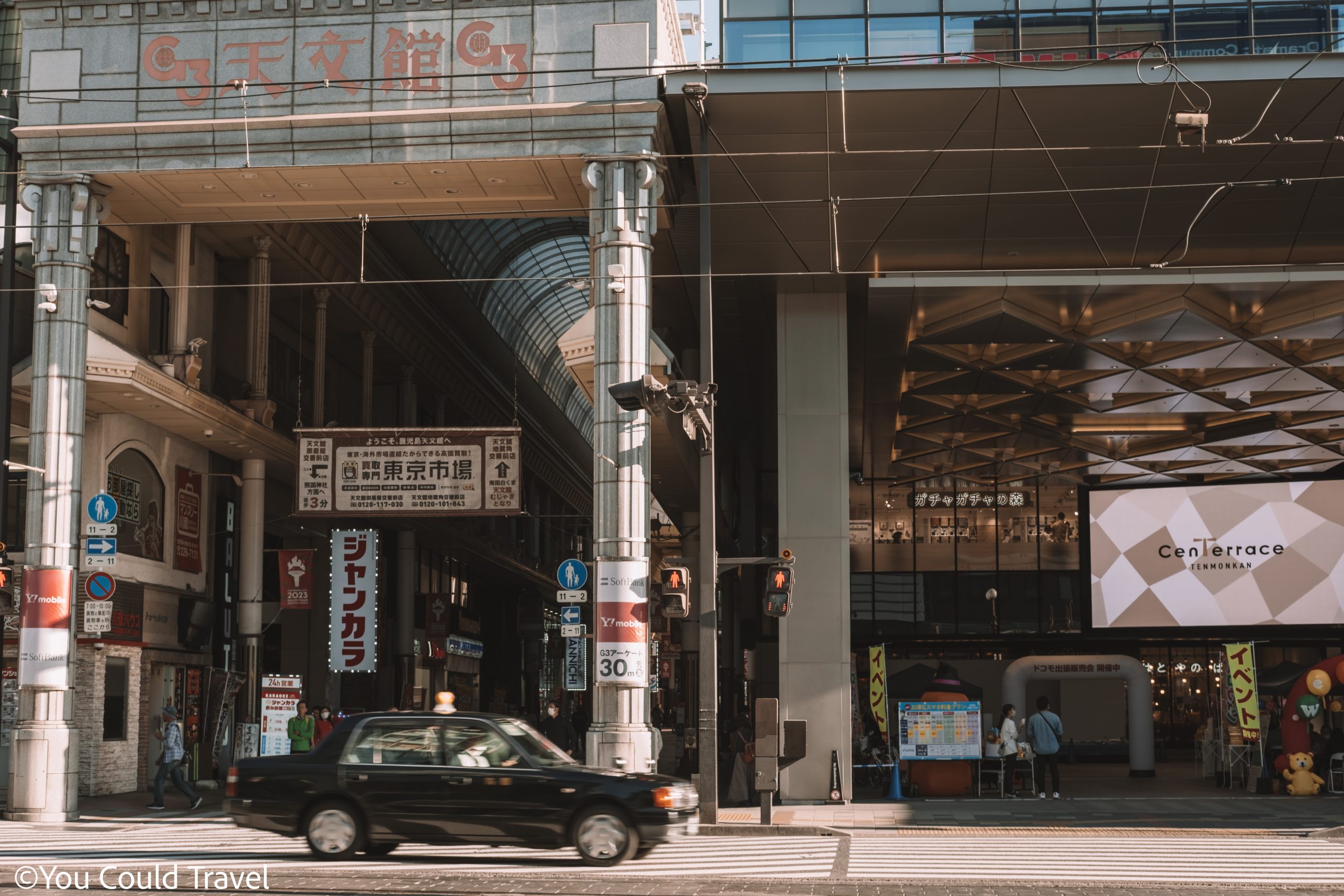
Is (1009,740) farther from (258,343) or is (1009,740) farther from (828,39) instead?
(258,343)

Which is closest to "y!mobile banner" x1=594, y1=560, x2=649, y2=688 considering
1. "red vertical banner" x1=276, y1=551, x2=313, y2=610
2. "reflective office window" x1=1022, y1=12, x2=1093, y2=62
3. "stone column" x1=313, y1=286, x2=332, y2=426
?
"reflective office window" x1=1022, y1=12, x2=1093, y2=62

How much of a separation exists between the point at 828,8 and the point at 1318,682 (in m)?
15.4

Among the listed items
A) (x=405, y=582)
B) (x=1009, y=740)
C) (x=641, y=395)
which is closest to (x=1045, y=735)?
(x=1009, y=740)

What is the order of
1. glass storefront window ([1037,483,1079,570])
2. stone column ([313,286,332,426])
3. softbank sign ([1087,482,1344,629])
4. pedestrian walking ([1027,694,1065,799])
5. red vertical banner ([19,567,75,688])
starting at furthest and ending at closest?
glass storefront window ([1037,483,1079,570]), softbank sign ([1087,482,1344,629]), stone column ([313,286,332,426]), pedestrian walking ([1027,694,1065,799]), red vertical banner ([19,567,75,688])

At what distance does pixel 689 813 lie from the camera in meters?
14.5

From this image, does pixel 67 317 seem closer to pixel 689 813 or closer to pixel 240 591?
pixel 240 591

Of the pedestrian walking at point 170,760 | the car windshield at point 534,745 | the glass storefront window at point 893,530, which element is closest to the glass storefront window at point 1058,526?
the glass storefront window at point 893,530

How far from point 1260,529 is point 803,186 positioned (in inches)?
729

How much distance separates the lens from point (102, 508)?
22.7m

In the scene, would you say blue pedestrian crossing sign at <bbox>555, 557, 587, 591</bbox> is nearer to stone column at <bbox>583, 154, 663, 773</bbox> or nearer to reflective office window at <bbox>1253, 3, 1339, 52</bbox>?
stone column at <bbox>583, 154, 663, 773</bbox>

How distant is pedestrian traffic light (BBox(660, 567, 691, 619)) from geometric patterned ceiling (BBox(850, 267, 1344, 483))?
7537 millimetres

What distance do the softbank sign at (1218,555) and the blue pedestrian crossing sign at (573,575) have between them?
56.0 feet

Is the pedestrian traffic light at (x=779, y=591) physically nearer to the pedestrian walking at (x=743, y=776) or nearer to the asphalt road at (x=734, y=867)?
the asphalt road at (x=734, y=867)

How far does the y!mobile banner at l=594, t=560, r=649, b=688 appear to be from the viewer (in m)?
20.4
